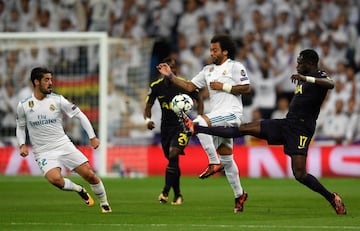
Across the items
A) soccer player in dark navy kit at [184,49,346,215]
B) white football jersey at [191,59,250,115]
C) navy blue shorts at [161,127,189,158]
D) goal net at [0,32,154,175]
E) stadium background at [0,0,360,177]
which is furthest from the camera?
goal net at [0,32,154,175]

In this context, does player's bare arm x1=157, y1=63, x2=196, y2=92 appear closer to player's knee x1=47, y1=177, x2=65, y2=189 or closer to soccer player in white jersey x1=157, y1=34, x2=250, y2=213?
soccer player in white jersey x1=157, y1=34, x2=250, y2=213

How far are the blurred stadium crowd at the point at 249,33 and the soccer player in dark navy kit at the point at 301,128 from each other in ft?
39.6

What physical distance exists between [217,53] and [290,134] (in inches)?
72.4

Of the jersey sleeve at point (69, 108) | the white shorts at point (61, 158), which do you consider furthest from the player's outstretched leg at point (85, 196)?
the jersey sleeve at point (69, 108)

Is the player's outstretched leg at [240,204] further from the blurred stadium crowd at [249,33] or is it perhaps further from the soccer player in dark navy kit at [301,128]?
the blurred stadium crowd at [249,33]

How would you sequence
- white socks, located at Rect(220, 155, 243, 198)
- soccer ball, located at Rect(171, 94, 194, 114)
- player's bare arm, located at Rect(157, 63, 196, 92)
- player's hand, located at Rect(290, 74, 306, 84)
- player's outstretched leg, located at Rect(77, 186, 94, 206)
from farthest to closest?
player's outstretched leg, located at Rect(77, 186, 94, 206)
white socks, located at Rect(220, 155, 243, 198)
player's bare arm, located at Rect(157, 63, 196, 92)
soccer ball, located at Rect(171, 94, 194, 114)
player's hand, located at Rect(290, 74, 306, 84)

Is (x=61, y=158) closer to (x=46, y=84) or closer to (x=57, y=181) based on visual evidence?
(x=57, y=181)

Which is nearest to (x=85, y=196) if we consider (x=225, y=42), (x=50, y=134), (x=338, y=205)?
(x=50, y=134)

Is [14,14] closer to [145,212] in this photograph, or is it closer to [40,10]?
[40,10]

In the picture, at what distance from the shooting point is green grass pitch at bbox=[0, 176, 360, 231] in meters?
13.0

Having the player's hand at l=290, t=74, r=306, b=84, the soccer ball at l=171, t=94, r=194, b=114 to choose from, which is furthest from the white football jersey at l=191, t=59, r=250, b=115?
the player's hand at l=290, t=74, r=306, b=84

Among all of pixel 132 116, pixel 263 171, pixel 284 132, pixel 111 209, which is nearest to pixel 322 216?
pixel 284 132

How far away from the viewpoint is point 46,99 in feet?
50.5

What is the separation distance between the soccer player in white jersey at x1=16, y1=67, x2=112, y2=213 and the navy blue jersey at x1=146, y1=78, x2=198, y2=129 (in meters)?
2.68
